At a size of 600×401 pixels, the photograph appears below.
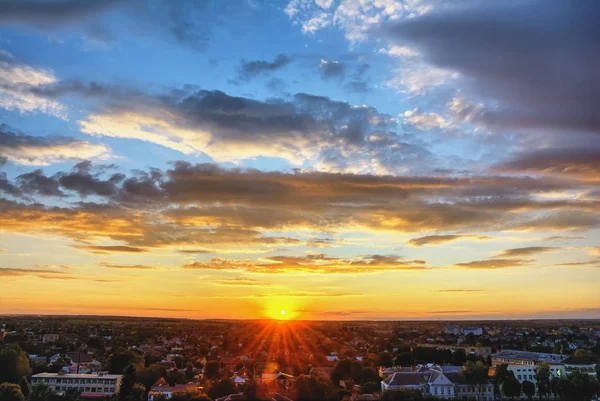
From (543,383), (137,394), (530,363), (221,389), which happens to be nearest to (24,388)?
(137,394)

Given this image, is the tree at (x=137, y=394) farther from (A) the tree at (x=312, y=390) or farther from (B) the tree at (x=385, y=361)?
(B) the tree at (x=385, y=361)

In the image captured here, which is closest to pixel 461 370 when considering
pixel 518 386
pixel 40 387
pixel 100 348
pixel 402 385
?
pixel 518 386

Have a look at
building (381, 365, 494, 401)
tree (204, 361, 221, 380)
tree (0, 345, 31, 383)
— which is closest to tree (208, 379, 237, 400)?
building (381, 365, 494, 401)

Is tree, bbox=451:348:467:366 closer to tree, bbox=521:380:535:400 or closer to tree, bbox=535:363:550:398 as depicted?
tree, bbox=535:363:550:398

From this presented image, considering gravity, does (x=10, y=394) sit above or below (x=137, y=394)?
above

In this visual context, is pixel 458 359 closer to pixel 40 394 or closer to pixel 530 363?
pixel 530 363

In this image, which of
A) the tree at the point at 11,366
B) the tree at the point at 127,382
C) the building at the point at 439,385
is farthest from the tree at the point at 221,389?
the tree at the point at 11,366
